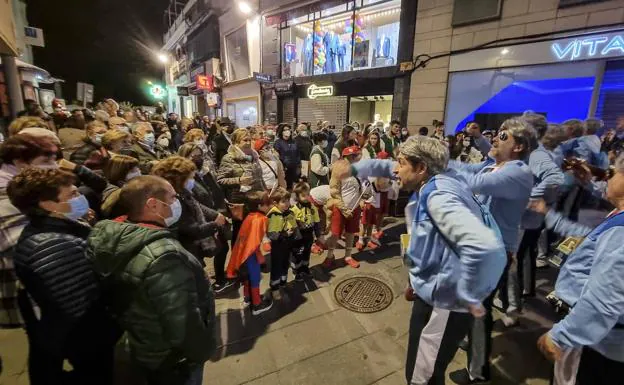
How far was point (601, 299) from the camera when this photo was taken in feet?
4.55

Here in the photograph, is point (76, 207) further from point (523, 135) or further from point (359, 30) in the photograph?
point (359, 30)

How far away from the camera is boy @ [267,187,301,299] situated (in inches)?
140

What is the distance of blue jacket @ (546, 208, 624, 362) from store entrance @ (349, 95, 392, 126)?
44.6ft

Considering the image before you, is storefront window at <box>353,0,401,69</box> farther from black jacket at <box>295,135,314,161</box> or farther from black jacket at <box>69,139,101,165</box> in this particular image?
black jacket at <box>69,139,101,165</box>

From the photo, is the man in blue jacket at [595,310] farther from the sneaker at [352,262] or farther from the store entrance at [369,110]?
the store entrance at [369,110]

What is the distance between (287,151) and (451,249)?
238 inches

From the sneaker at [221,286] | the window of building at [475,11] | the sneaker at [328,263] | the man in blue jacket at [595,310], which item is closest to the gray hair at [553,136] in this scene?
the man in blue jacket at [595,310]

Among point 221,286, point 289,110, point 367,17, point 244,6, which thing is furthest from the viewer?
point 244,6

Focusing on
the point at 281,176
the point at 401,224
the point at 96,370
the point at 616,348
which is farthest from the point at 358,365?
the point at 401,224

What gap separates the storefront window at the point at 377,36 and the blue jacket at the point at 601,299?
12.4m

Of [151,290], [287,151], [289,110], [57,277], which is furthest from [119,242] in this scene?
[289,110]

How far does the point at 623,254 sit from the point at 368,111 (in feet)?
48.4

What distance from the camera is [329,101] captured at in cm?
1534

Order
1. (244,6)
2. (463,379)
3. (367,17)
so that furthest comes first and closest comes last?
(244,6), (367,17), (463,379)
